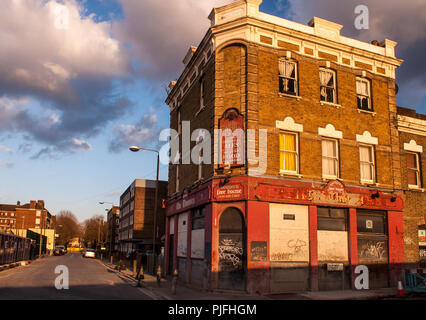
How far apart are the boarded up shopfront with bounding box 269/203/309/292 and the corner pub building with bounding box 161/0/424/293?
48 millimetres

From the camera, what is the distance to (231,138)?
17625 mm

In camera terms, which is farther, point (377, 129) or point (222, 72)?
point (377, 129)

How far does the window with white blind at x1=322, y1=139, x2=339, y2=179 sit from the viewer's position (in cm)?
1886

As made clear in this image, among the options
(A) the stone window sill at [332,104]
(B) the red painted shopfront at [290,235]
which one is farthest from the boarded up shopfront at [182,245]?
(A) the stone window sill at [332,104]

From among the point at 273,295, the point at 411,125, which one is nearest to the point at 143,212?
the point at 411,125

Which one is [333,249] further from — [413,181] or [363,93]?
[363,93]

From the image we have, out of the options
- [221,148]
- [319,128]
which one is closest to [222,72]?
[221,148]

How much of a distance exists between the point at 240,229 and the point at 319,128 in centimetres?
685

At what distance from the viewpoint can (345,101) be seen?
65.5 ft

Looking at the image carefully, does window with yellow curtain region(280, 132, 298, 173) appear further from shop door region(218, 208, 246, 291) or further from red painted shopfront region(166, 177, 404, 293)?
shop door region(218, 208, 246, 291)

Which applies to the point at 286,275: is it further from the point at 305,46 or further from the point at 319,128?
the point at 305,46

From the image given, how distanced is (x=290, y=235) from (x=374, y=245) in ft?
17.3

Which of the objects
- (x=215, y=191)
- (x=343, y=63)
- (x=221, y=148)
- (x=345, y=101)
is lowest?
(x=215, y=191)
